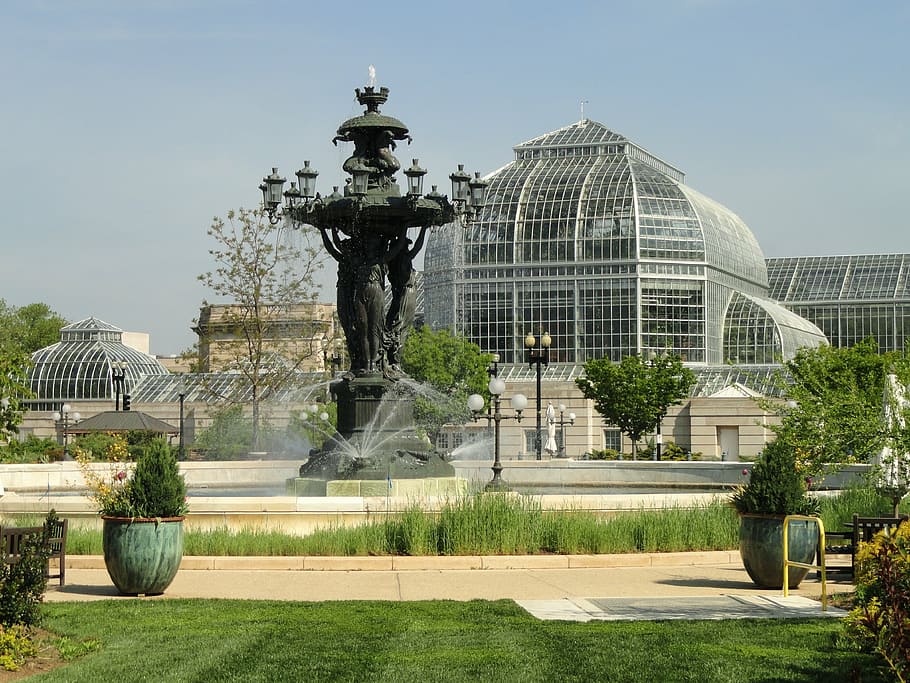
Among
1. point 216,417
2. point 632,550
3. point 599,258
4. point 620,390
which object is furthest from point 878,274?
point 632,550

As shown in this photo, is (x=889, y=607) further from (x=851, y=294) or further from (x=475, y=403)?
(x=851, y=294)

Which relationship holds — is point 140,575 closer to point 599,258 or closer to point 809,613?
point 809,613

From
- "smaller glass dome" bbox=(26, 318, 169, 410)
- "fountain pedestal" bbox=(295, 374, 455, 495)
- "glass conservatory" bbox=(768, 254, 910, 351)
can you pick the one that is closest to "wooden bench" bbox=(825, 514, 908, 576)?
"fountain pedestal" bbox=(295, 374, 455, 495)

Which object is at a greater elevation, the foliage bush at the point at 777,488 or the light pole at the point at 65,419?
the light pole at the point at 65,419

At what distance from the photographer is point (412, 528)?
15.7 metres

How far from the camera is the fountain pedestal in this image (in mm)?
21453

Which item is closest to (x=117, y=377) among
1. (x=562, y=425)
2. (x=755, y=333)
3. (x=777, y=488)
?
(x=562, y=425)

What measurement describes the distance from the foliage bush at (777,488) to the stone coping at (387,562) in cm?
240

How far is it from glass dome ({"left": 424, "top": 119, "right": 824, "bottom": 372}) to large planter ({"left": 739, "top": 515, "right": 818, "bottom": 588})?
51.0 m

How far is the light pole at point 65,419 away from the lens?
47831 mm

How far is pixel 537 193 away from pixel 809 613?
5860cm

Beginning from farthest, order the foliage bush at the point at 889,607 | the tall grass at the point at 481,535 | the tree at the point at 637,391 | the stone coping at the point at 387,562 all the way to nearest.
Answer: the tree at the point at 637,391
the tall grass at the point at 481,535
the stone coping at the point at 387,562
the foliage bush at the point at 889,607

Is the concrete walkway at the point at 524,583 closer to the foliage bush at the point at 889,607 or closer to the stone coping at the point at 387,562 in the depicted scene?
the stone coping at the point at 387,562

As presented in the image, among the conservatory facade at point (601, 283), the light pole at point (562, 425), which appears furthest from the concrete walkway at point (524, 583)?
the conservatory facade at point (601, 283)
